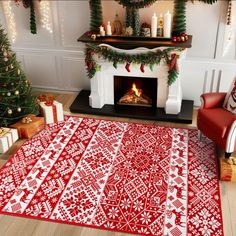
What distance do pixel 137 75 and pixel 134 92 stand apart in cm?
38

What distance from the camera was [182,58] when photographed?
4652 mm

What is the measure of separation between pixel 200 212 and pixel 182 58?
2.31 metres

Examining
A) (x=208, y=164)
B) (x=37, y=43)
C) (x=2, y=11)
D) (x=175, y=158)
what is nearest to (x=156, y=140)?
(x=175, y=158)

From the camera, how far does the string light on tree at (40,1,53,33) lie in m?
5.02

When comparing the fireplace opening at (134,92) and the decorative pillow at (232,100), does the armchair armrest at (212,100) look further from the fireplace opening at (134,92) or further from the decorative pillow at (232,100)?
the fireplace opening at (134,92)

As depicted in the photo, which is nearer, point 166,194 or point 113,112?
point 166,194

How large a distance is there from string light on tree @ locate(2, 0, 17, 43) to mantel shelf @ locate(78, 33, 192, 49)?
1.47 meters

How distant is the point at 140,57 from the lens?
4.54m

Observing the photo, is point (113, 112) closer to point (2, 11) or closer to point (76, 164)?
point (76, 164)

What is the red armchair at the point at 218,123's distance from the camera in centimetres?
377

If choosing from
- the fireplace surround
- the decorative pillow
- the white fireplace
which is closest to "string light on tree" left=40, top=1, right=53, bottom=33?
the fireplace surround

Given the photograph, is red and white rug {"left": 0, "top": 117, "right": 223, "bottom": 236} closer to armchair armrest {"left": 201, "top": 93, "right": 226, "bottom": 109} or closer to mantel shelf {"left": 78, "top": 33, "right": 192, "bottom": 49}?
armchair armrest {"left": 201, "top": 93, "right": 226, "bottom": 109}

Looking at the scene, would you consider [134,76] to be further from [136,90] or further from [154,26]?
[154,26]

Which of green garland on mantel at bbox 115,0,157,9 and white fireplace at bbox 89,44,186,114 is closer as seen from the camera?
green garland on mantel at bbox 115,0,157,9
